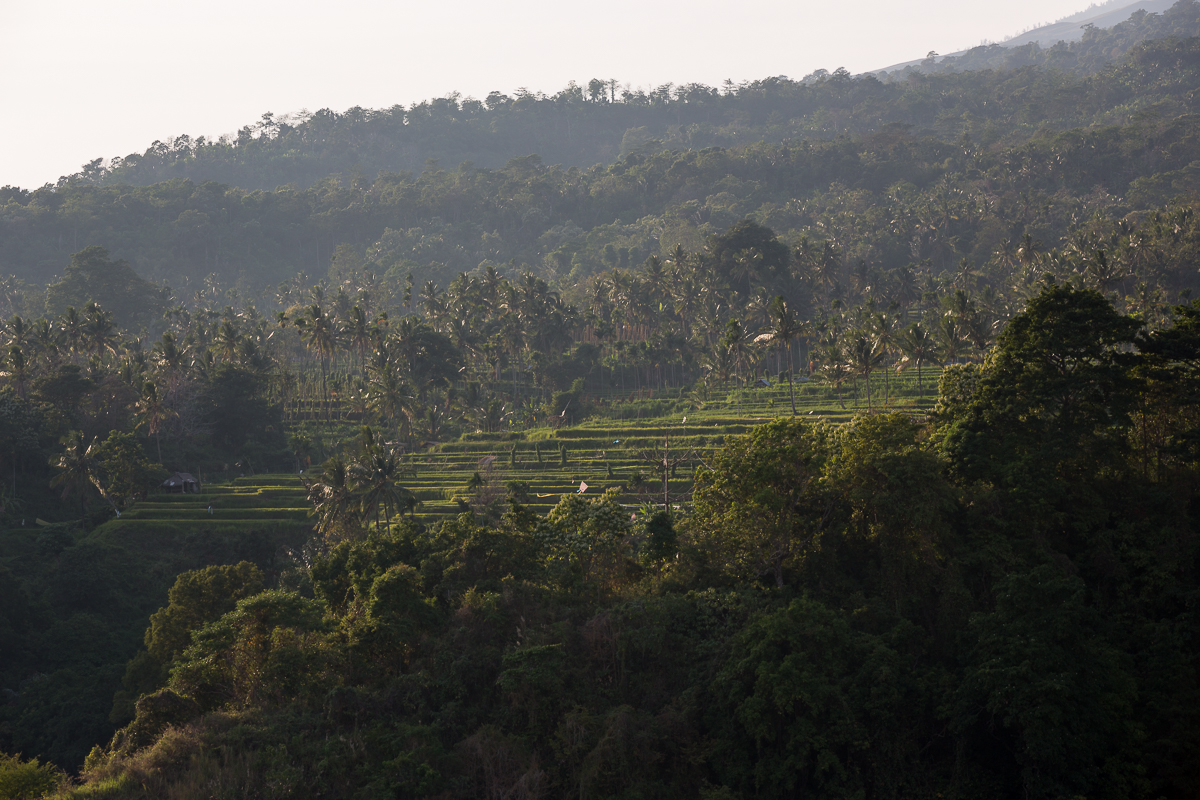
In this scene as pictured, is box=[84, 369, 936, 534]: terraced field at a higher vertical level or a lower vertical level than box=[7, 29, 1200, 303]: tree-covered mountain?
lower

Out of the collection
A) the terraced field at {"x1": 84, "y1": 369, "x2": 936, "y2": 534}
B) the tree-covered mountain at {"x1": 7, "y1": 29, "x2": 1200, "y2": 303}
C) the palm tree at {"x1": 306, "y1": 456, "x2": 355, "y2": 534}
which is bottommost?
the terraced field at {"x1": 84, "y1": 369, "x2": 936, "y2": 534}

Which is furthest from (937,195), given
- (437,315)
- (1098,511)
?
(1098,511)

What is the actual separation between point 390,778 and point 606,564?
12781mm

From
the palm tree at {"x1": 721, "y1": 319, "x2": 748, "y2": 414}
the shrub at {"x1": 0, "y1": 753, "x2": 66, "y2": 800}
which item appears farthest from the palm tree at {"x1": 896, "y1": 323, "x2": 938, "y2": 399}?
the shrub at {"x1": 0, "y1": 753, "x2": 66, "y2": 800}

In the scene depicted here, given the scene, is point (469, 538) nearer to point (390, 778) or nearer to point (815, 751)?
point (390, 778)

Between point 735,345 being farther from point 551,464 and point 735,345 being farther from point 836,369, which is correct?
point 551,464

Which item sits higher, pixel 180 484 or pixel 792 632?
pixel 792 632

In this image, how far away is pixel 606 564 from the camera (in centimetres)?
3659

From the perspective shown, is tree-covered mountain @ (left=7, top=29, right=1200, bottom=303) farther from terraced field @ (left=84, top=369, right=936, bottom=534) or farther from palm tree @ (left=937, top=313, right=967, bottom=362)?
terraced field @ (left=84, top=369, right=936, bottom=534)

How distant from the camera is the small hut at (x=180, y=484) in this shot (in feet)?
222

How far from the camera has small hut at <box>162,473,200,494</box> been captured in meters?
67.6

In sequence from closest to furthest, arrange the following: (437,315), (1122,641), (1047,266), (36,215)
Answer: (1122,641) < (1047,266) < (437,315) < (36,215)

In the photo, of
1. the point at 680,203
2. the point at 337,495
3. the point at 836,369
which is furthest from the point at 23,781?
the point at 680,203

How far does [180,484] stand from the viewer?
6831 cm
